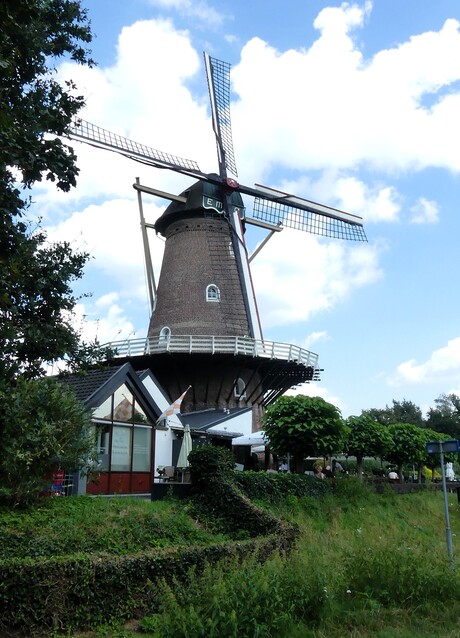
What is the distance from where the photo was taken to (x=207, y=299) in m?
30.5

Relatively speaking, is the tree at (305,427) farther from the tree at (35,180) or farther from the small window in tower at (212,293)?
the small window in tower at (212,293)

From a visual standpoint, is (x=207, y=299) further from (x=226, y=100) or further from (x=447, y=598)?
(x=447, y=598)

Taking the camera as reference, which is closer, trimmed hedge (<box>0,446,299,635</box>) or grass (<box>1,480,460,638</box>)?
grass (<box>1,480,460,638</box>)

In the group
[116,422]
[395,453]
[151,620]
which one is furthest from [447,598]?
[395,453]

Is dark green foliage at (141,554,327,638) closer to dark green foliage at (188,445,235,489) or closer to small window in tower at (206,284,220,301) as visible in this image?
dark green foliage at (188,445,235,489)

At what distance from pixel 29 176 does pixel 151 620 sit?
19.3 ft

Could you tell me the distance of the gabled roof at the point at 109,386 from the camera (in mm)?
15227

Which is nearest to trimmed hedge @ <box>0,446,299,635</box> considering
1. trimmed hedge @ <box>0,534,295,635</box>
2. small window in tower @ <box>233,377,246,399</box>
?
trimmed hedge @ <box>0,534,295,635</box>

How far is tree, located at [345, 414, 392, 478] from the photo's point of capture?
23.1 metres

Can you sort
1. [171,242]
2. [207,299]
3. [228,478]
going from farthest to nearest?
[171,242] → [207,299] → [228,478]

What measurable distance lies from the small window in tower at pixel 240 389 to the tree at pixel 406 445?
7.24 meters

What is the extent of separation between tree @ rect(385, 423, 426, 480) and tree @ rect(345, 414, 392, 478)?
9.22 ft

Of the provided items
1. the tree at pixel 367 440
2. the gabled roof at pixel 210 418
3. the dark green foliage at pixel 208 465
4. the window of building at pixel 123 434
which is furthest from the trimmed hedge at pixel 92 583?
the gabled roof at pixel 210 418

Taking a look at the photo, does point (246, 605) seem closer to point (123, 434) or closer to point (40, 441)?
point (40, 441)
